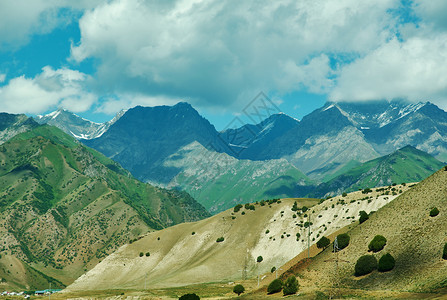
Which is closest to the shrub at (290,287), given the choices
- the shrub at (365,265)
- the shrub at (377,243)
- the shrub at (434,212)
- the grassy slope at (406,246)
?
the grassy slope at (406,246)

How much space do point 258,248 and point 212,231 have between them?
93.7 feet

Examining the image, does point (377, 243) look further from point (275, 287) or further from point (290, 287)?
point (275, 287)

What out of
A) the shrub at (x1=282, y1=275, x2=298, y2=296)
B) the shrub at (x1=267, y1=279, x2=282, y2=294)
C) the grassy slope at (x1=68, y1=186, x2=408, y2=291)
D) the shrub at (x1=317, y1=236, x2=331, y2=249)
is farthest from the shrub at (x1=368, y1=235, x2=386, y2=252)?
the grassy slope at (x1=68, y1=186, x2=408, y2=291)

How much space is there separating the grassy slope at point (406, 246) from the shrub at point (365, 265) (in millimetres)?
1246

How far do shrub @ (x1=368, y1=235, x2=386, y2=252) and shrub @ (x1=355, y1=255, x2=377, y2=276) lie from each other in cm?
385

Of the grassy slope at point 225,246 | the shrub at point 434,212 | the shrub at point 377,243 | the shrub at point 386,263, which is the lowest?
the shrub at point 386,263

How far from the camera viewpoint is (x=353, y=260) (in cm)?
7850

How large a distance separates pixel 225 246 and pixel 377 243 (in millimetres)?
90564

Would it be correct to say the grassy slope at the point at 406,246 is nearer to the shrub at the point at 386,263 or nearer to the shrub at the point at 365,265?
the shrub at the point at 386,263

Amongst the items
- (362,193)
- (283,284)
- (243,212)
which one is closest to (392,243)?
(283,284)

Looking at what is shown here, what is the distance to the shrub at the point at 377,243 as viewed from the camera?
76.4 metres

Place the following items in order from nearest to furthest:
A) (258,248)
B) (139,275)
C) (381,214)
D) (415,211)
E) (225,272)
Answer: (415,211)
(381,214)
(225,272)
(258,248)
(139,275)

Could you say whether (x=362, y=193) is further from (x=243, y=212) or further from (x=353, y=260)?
(x=353, y=260)

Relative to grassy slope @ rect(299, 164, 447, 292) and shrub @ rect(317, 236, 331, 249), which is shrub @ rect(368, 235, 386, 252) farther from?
shrub @ rect(317, 236, 331, 249)
